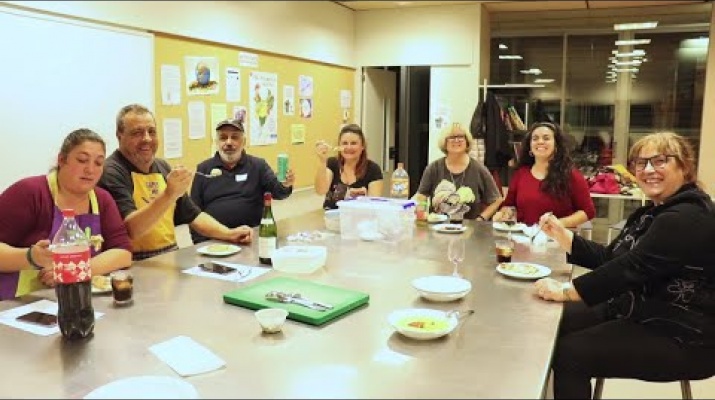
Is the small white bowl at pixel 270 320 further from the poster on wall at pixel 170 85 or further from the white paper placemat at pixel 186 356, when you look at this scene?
the poster on wall at pixel 170 85

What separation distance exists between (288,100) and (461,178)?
83.9 inches

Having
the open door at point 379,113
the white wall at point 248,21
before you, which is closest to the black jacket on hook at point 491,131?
the open door at point 379,113

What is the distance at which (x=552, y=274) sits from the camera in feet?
7.19

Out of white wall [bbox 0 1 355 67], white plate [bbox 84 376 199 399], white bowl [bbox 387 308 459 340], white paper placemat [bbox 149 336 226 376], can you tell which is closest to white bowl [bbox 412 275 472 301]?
white bowl [bbox 387 308 459 340]

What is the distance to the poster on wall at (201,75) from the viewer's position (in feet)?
13.6

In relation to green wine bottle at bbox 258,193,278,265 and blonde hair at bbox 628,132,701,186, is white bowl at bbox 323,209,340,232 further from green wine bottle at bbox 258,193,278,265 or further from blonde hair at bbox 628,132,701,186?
blonde hair at bbox 628,132,701,186

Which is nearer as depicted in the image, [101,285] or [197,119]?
[101,285]

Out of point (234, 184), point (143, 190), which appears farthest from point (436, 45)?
point (143, 190)

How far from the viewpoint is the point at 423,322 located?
5.19ft

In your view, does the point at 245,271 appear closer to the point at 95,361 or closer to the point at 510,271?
the point at 95,361

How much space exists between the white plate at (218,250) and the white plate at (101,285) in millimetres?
520

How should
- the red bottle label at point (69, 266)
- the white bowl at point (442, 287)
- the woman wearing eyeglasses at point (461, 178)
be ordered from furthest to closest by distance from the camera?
the woman wearing eyeglasses at point (461, 178) → the white bowl at point (442, 287) → the red bottle label at point (69, 266)

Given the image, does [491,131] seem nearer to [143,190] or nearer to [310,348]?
[143,190]

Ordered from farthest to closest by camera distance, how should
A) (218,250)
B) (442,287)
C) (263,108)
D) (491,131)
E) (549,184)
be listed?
(491,131)
(263,108)
(549,184)
(218,250)
(442,287)
